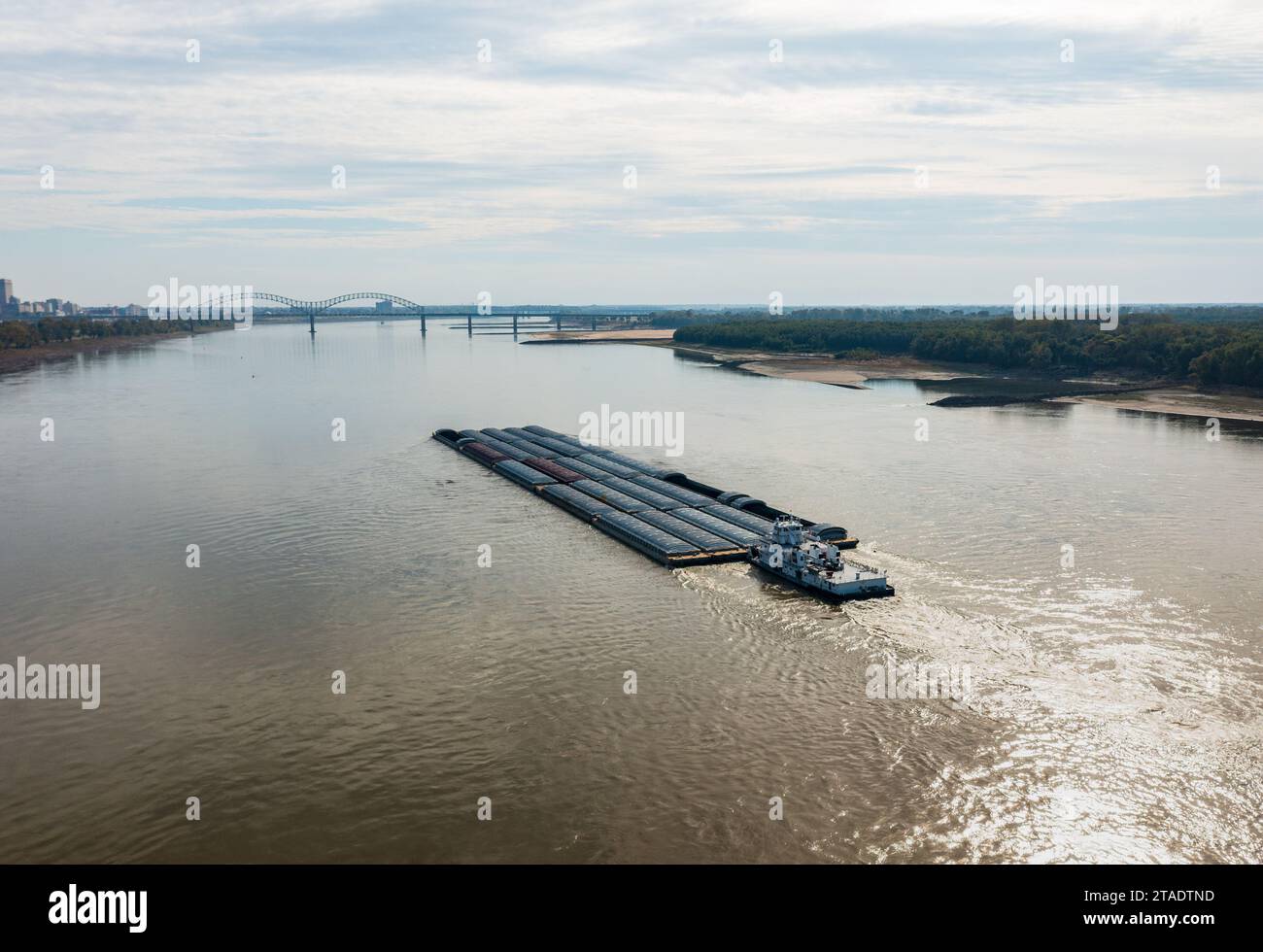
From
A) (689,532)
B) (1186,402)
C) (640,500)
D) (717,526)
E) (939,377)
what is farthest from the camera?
(939,377)

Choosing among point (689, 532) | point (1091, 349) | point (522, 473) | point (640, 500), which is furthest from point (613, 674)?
point (1091, 349)

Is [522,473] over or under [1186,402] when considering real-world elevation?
under

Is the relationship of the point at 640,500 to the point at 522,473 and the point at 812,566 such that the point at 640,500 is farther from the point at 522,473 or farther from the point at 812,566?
the point at 812,566

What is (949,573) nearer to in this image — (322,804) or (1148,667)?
(1148,667)

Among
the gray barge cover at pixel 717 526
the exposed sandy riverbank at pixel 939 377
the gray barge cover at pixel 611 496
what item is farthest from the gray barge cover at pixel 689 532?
the exposed sandy riverbank at pixel 939 377

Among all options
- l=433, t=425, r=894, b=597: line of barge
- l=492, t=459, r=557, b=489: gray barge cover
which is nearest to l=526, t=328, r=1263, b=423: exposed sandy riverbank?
l=433, t=425, r=894, b=597: line of barge

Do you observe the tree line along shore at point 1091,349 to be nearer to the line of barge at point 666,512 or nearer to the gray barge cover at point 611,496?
the line of barge at point 666,512

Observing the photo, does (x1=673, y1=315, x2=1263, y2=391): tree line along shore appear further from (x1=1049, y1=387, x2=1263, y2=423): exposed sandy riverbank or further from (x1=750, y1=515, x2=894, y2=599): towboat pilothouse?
(x1=750, y1=515, x2=894, y2=599): towboat pilothouse
